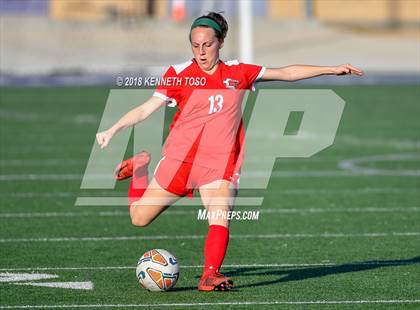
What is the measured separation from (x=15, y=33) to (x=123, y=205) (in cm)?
2979

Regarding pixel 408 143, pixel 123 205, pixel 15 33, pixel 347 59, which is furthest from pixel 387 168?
pixel 15 33

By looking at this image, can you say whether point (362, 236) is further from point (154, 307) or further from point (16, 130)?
point (16, 130)

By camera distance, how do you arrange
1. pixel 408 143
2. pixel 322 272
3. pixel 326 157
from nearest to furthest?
pixel 322 272
pixel 326 157
pixel 408 143

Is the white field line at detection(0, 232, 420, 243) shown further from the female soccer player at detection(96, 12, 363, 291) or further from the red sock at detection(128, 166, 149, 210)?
the female soccer player at detection(96, 12, 363, 291)

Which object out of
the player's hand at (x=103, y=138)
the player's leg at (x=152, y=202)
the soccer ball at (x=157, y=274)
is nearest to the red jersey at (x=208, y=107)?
the player's leg at (x=152, y=202)

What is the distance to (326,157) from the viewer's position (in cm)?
1667

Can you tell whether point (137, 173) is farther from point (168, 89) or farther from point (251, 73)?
point (251, 73)

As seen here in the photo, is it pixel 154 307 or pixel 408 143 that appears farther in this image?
pixel 408 143

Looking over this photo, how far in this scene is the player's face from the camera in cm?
788

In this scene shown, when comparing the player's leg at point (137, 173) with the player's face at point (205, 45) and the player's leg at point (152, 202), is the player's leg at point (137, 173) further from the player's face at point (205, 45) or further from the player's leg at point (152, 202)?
the player's face at point (205, 45)

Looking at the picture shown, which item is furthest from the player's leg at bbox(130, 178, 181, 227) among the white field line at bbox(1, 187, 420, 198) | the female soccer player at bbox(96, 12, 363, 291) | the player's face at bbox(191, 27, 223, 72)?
the white field line at bbox(1, 187, 420, 198)

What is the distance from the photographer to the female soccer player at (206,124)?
800cm

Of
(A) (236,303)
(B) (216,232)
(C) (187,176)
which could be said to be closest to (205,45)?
(C) (187,176)

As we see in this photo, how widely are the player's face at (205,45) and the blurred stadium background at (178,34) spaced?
2742 centimetres
